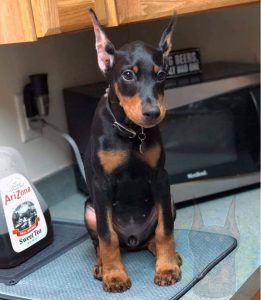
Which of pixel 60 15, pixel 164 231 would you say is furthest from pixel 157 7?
pixel 164 231

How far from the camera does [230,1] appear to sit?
3.69ft

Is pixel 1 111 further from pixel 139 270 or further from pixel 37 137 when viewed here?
pixel 139 270

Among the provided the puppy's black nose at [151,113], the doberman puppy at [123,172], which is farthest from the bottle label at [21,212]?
the puppy's black nose at [151,113]

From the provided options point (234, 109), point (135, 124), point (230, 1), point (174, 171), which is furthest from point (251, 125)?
point (135, 124)

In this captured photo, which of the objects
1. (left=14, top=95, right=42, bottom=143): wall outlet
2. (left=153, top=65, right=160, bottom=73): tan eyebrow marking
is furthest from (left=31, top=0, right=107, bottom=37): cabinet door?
(left=14, top=95, right=42, bottom=143): wall outlet

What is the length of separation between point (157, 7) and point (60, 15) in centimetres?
23

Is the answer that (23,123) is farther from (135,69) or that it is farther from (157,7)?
(135,69)

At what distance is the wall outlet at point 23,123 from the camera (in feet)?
4.44

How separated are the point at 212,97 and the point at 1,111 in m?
0.51

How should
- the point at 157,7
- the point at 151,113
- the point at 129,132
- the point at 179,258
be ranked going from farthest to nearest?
the point at 157,7 → the point at 179,258 → the point at 129,132 → the point at 151,113

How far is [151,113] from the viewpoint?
0.80 meters

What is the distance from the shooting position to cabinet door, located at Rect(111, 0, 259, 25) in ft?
3.66

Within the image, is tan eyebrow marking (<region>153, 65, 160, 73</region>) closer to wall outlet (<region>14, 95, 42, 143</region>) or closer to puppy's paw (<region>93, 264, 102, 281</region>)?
puppy's paw (<region>93, 264, 102, 281</region>)

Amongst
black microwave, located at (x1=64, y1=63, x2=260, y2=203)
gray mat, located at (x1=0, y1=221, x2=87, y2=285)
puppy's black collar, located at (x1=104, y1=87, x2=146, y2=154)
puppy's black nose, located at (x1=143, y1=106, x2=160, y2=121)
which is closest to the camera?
puppy's black nose, located at (x1=143, y1=106, x2=160, y2=121)
